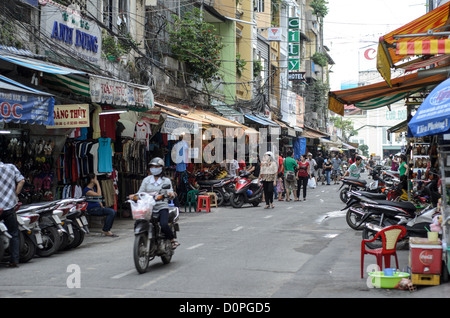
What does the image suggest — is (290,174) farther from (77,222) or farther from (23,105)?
(23,105)

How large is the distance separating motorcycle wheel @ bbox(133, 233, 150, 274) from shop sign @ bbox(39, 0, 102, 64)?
804cm

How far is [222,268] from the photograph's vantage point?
9445 mm

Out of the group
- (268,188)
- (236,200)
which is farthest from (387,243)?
(236,200)

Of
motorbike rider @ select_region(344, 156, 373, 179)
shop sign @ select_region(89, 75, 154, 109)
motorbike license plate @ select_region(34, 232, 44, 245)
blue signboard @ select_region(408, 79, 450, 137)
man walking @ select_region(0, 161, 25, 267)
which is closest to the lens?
blue signboard @ select_region(408, 79, 450, 137)

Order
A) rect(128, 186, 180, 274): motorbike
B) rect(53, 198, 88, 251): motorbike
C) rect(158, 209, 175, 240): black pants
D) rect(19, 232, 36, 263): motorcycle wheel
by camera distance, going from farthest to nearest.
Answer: rect(53, 198, 88, 251): motorbike, rect(19, 232, 36, 263): motorcycle wheel, rect(158, 209, 175, 240): black pants, rect(128, 186, 180, 274): motorbike

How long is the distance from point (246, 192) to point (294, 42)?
23957 millimetres

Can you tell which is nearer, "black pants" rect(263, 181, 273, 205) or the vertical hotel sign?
"black pants" rect(263, 181, 273, 205)

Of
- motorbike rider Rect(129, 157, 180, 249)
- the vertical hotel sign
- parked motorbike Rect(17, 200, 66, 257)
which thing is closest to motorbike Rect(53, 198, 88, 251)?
parked motorbike Rect(17, 200, 66, 257)

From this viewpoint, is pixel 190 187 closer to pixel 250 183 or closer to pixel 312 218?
pixel 250 183

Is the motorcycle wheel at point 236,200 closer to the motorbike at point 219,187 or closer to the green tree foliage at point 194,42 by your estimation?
the motorbike at point 219,187

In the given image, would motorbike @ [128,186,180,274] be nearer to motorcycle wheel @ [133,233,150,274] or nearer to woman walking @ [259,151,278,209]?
motorcycle wheel @ [133,233,150,274]

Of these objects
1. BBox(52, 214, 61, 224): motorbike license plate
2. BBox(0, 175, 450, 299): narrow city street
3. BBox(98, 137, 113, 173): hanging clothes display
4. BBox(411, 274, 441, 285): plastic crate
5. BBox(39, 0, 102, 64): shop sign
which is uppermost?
BBox(39, 0, 102, 64): shop sign

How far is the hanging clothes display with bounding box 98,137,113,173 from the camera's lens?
1520 cm

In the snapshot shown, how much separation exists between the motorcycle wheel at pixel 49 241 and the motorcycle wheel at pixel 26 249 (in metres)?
0.33
